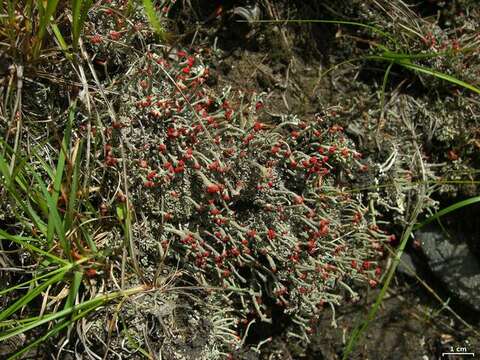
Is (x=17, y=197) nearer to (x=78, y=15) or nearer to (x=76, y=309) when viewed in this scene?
(x=76, y=309)

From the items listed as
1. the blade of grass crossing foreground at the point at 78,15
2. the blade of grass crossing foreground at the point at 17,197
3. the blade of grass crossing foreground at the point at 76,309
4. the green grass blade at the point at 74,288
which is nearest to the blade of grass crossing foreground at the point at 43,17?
the blade of grass crossing foreground at the point at 78,15

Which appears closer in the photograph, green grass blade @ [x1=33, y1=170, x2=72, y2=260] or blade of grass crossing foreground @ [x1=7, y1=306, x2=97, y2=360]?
green grass blade @ [x1=33, y1=170, x2=72, y2=260]

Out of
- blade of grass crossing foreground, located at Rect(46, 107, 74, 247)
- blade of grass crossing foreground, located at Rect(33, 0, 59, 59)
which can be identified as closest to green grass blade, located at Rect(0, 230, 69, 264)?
blade of grass crossing foreground, located at Rect(46, 107, 74, 247)

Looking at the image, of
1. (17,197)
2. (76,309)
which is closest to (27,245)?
(17,197)

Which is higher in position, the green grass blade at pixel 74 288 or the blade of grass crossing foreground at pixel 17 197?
the blade of grass crossing foreground at pixel 17 197

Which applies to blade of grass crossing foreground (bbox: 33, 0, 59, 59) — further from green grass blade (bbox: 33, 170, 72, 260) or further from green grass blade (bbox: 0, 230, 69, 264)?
green grass blade (bbox: 0, 230, 69, 264)

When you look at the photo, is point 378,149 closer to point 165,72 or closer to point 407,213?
point 407,213

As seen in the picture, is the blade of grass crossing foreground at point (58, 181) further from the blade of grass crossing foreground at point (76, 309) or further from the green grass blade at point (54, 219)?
the blade of grass crossing foreground at point (76, 309)

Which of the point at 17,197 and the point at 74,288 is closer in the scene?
the point at 17,197

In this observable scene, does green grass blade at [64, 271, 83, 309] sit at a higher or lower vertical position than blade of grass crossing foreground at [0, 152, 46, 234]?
lower

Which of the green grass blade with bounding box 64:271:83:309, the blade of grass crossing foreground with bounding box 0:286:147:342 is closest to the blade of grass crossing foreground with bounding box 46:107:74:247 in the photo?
the green grass blade with bounding box 64:271:83:309

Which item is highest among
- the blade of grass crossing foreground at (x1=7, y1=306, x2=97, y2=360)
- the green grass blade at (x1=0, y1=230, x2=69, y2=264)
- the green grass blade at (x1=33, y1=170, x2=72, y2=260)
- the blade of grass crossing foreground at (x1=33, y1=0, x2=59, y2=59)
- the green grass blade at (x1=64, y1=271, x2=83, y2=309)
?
the blade of grass crossing foreground at (x1=33, y1=0, x2=59, y2=59)

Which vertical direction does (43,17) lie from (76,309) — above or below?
above
